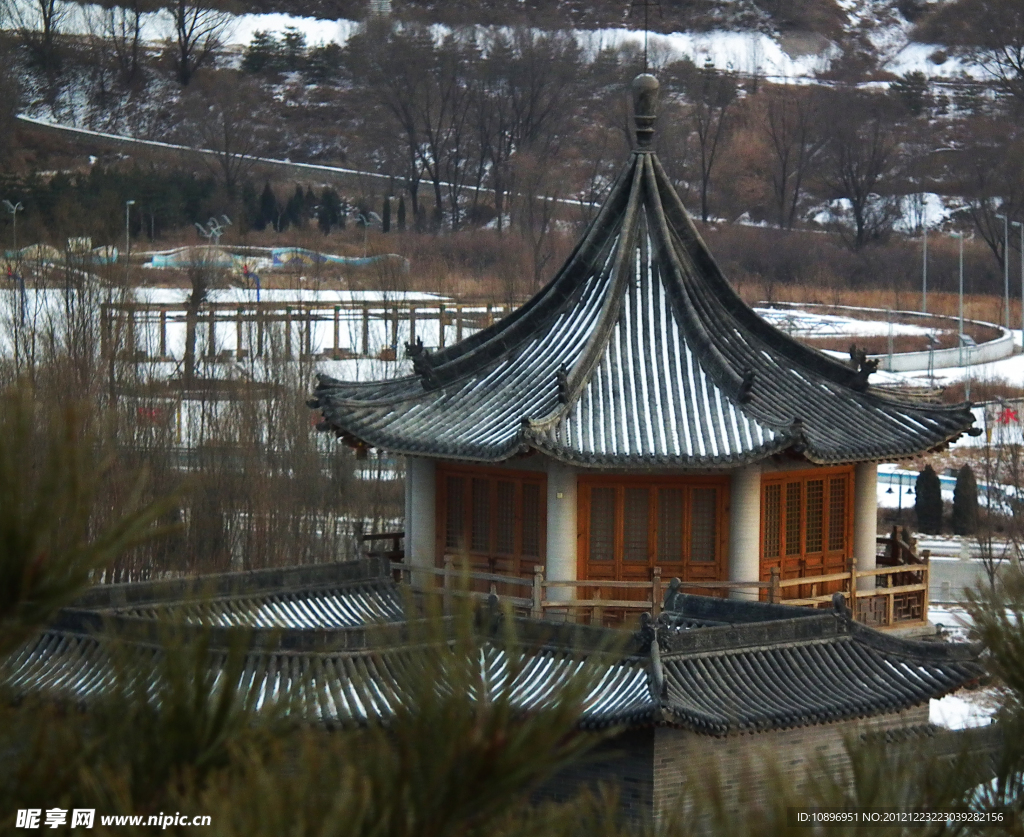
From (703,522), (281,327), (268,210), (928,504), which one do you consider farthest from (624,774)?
(268,210)

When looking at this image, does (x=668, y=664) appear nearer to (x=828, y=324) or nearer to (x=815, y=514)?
(x=815, y=514)

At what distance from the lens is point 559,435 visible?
14938 mm

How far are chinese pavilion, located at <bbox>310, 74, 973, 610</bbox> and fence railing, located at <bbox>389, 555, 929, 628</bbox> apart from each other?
0.56 ft

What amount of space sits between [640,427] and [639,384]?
775 millimetres

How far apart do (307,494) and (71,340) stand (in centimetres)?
473

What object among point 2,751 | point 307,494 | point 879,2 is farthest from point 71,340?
point 879,2

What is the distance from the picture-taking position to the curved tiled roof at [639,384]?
15.0 metres

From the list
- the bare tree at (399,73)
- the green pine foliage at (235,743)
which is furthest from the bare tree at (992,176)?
the green pine foliage at (235,743)

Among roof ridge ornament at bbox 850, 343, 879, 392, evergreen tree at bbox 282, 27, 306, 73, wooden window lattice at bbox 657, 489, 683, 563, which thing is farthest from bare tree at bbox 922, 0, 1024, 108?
wooden window lattice at bbox 657, 489, 683, 563

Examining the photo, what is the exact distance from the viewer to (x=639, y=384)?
51.9 feet

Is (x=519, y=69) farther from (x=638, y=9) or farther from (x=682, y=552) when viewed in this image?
(x=682, y=552)

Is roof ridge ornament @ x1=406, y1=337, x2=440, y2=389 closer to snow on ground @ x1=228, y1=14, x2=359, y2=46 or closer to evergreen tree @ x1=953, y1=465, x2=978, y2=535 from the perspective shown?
evergreen tree @ x1=953, y1=465, x2=978, y2=535

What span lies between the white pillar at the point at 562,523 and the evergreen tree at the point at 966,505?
67.1 ft

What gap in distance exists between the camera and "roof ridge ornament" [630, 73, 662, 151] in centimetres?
1700
